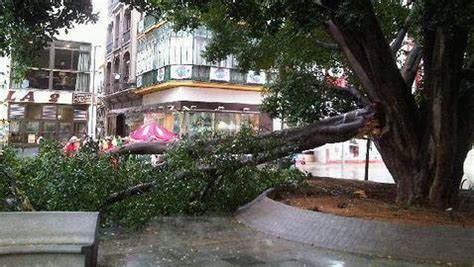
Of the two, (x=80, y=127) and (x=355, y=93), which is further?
(x=80, y=127)

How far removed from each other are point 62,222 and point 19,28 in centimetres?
263

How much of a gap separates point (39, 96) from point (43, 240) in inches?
1444

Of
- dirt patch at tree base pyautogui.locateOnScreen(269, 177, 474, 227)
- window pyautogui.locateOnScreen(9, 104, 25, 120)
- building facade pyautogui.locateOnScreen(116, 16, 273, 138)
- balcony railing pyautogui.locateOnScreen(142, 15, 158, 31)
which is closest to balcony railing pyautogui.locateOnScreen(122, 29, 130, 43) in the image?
balcony railing pyautogui.locateOnScreen(142, 15, 158, 31)

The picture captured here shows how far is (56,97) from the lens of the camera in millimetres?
40656

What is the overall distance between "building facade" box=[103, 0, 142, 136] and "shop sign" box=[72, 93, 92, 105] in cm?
304

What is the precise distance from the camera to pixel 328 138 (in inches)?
428

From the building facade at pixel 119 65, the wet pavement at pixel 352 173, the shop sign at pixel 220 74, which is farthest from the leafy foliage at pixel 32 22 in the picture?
the building facade at pixel 119 65

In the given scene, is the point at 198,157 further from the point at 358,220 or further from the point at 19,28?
the point at 19,28

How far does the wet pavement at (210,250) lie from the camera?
7.33 metres

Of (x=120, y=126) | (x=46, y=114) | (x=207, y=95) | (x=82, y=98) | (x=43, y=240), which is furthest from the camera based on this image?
(x=120, y=126)

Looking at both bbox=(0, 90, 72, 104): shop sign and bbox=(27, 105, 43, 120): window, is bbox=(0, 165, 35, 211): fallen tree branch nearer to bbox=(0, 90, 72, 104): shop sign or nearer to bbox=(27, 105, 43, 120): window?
bbox=(0, 90, 72, 104): shop sign

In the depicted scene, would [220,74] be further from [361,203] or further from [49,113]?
[361,203]

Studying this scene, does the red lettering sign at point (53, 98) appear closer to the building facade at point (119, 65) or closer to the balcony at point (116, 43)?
the building facade at point (119, 65)

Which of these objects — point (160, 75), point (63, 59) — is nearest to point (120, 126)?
point (63, 59)
